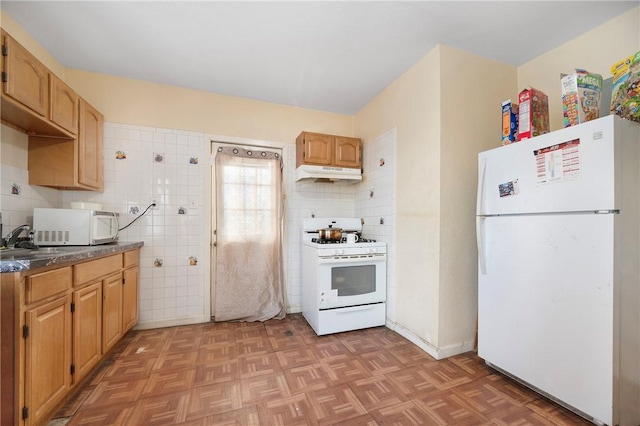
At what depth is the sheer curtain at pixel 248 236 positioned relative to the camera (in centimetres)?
294

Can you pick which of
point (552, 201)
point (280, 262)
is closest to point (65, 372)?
point (280, 262)

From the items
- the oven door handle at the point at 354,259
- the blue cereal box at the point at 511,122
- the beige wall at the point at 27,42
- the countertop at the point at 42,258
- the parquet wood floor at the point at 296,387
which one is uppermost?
the beige wall at the point at 27,42

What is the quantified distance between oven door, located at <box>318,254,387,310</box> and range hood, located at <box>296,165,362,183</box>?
3.24 ft

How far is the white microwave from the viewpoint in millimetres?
1965

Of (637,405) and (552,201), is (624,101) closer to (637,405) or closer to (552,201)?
(552,201)

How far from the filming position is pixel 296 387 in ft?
5.80

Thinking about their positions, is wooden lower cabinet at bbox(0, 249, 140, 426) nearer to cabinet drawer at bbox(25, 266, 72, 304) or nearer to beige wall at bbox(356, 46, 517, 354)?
cabinet drawer at bbox(25, 266, 72, 304)

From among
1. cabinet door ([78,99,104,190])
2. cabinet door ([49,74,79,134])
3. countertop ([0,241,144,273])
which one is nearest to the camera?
countertop ([0,241,144,273])

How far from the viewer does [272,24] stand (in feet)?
6.40

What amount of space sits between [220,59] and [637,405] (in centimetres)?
376

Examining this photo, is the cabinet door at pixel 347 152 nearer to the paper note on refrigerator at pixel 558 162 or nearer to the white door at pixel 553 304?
the white door at pixel 553 304

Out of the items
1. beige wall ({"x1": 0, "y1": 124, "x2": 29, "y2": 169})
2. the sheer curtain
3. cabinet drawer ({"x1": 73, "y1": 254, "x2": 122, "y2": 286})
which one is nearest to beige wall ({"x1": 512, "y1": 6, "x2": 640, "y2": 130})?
the sheer curtain

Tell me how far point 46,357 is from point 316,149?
267 cm

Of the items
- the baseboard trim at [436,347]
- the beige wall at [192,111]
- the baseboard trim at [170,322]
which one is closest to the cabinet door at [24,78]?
the beige wall at [192,111]
